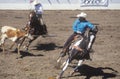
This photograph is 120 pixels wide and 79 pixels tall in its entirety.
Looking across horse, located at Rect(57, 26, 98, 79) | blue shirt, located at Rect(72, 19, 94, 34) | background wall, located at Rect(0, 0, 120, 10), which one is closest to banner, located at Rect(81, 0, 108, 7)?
background wall, located at Rect(0, 0, 120, 10)

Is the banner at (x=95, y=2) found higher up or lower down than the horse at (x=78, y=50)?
lower down

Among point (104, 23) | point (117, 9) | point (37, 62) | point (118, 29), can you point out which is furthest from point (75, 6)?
point (37, 62)

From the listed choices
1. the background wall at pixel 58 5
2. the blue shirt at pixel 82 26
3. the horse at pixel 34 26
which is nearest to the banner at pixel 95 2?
the background wall at pixel 58 5

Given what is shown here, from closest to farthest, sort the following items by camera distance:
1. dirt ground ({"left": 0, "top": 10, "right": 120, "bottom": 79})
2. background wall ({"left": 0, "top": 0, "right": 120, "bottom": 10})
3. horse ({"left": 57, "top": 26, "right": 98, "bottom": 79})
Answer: horse ({"left": 57, "top": 26, "right": 98, "bottom": 79}), dirt ground ({"left": 0, "top": 10, "right": 120, "bottom": 79}), background wall ({"left": 0, "top": 0, "right": 120, "bottom": 10})

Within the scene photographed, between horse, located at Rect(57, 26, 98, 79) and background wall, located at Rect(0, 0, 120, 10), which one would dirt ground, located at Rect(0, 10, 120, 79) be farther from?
background wall, located at Rect(0, 0, 120, 10)

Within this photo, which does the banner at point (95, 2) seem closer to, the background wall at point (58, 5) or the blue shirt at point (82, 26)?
the background wall at point (58, 5)

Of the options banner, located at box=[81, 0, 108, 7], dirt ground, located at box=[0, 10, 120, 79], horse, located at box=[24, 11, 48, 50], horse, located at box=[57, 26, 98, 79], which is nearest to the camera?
horse, located at box=[57, 26, 98, 79]

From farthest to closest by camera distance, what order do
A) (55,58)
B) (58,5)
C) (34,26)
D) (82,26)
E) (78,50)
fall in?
(58,5), (34,26), (55,58), (82,26), (78,50)

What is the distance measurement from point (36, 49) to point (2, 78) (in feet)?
17.1

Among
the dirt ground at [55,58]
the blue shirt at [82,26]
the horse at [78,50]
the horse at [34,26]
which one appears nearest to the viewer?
the horse at [78,50]

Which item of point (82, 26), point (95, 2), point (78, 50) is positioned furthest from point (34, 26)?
point (95, 2)

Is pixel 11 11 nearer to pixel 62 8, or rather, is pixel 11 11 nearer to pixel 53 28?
pixel 62 8

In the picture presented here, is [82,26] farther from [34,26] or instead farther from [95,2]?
[95,2]

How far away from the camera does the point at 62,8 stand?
3903 cm
